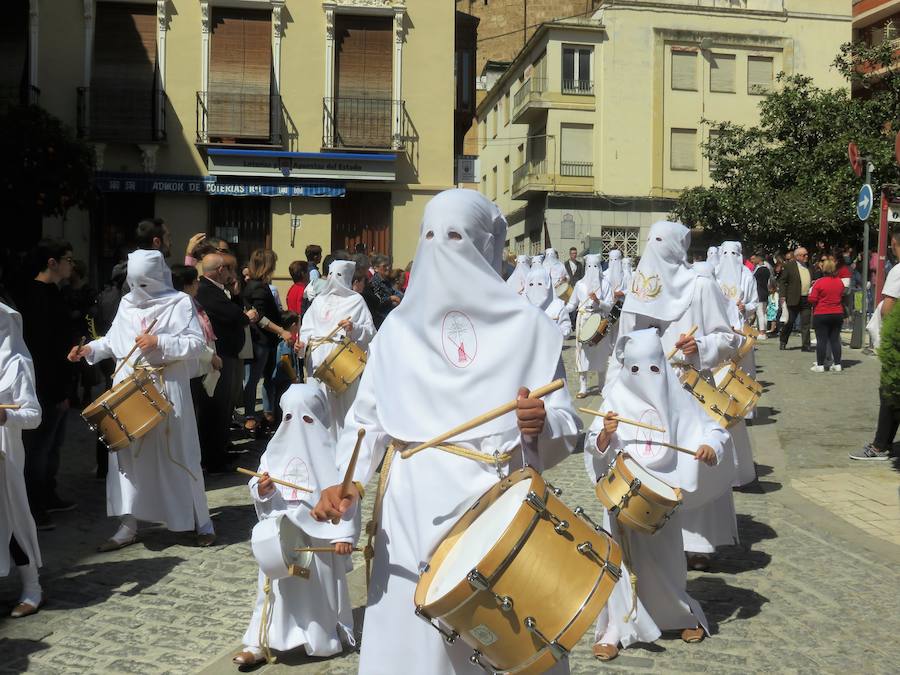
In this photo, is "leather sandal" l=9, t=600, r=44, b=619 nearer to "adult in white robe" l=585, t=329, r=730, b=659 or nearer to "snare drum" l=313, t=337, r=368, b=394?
"adult in white robe" l=585, t=329, r=730, b=659

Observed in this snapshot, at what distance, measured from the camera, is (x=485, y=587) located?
3172mm

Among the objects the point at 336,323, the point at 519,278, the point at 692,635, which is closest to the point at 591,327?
the point at 336,323

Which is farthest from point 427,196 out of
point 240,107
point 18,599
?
point 18,599

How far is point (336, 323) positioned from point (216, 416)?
5.03 ft

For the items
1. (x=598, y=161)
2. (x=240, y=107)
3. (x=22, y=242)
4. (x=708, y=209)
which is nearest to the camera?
(x=22, y=242)

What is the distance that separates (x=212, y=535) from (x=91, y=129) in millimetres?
18060

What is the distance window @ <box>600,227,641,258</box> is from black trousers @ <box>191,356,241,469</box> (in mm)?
33370

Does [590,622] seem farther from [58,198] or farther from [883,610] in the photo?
[58,198]

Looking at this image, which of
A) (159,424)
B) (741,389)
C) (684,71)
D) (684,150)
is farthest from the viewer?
(684,150)

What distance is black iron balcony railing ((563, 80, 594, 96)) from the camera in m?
43.8

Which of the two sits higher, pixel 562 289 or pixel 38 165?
pixel 38 165

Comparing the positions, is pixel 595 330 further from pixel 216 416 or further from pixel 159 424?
pixel 159 424

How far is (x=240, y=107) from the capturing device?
955 inches

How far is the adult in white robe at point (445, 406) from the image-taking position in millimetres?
3660
